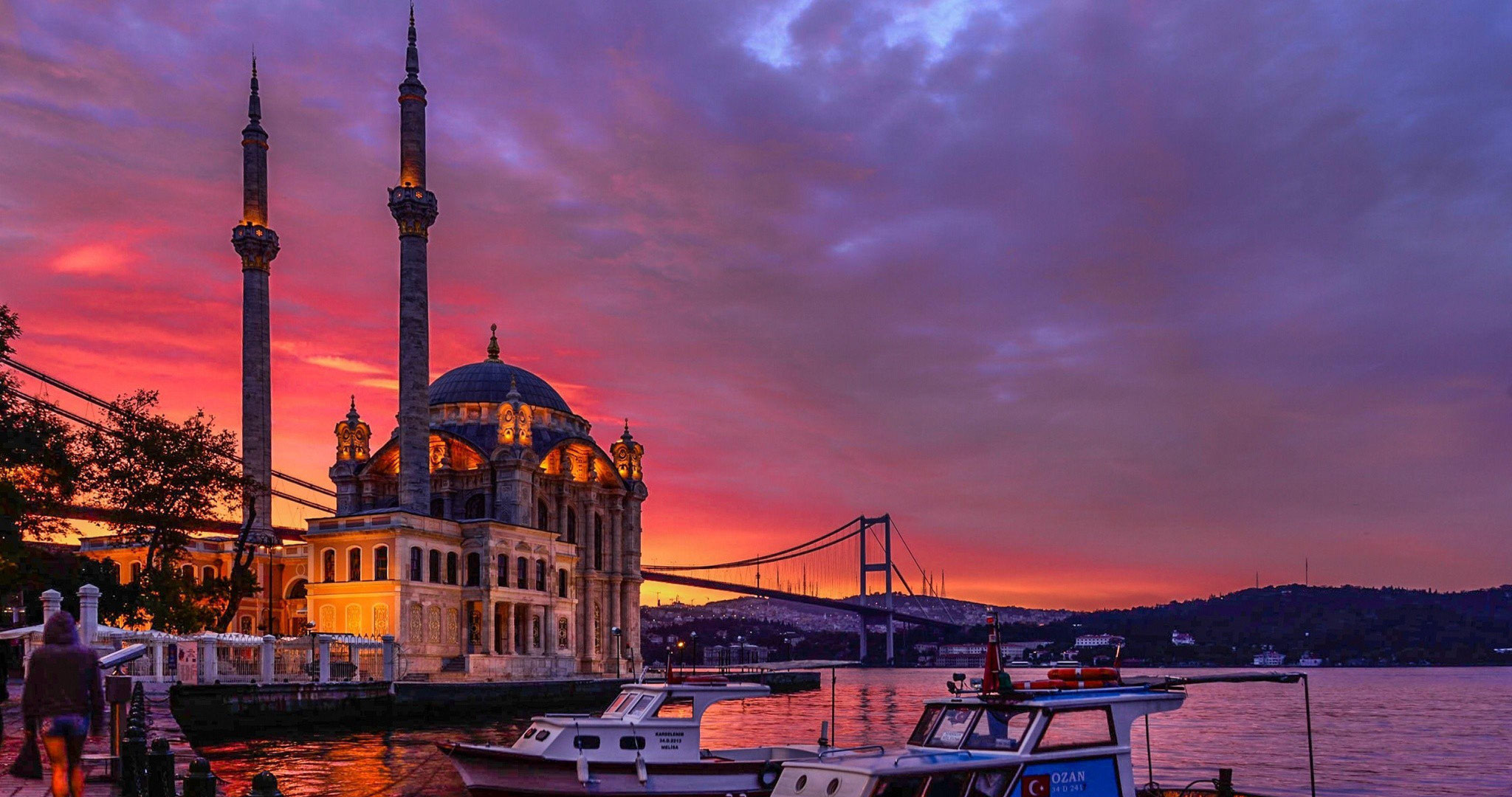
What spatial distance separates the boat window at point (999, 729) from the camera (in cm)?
1445

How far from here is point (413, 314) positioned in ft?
210

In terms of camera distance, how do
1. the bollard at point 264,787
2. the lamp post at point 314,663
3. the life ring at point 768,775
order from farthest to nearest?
the lamp post at point 314,663 → the life ring at point 768,775 → the bollard at point 264,787

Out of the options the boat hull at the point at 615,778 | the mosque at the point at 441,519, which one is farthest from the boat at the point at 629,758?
the mosque at the point at 441,519

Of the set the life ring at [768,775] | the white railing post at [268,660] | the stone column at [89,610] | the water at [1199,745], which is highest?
the stone column at [89,610]

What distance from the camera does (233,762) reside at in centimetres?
3117

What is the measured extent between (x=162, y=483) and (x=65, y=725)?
41.7 m

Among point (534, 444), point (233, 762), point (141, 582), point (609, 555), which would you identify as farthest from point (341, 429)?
point (233, 762)

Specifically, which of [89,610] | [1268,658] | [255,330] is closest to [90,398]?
[255,330]

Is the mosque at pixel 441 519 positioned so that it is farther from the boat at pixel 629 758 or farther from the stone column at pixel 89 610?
the boat at pixel 629 758

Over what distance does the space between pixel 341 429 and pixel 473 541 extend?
16.9m

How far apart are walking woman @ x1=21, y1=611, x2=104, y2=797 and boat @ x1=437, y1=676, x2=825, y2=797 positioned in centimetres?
1161

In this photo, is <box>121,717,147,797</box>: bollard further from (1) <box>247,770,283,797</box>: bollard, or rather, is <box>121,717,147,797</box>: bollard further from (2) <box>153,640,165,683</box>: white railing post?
(2) <box>153,640,165,683</box>: white railing post

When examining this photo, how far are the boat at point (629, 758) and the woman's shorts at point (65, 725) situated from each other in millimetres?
11691

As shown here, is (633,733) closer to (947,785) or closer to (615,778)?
(615,778)
